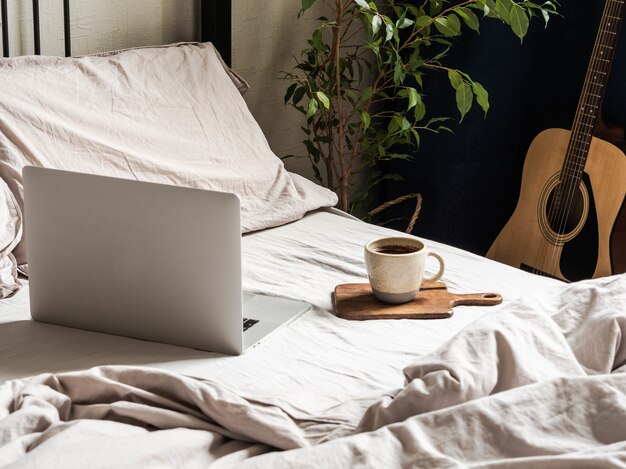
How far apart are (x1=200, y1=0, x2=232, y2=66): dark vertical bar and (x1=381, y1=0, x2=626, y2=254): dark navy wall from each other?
662 millimetres

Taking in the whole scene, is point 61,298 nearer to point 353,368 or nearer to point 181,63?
point 353,368

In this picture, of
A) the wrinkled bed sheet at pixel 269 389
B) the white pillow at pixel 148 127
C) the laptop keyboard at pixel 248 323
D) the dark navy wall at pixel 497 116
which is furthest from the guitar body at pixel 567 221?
Answer: the laptop keyboard at pixel 248 323

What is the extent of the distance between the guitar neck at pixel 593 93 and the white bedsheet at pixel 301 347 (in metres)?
0.75

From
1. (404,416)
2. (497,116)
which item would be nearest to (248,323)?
(404,416)

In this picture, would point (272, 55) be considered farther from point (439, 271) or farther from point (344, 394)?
point (344, 394)

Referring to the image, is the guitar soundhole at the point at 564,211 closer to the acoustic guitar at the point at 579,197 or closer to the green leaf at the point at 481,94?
the acoustic guitar at the point at 579,197

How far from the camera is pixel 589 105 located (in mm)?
2346

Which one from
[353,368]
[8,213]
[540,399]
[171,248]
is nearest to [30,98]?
[8,213]

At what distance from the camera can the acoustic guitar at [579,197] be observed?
232cm

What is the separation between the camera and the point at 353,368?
Result: 1272 millimetres

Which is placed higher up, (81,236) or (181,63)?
(181,63)

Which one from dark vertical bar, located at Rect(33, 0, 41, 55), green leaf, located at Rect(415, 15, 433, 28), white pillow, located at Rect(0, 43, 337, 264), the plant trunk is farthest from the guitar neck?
dark vertical bar, located at Rect(33, 0, 41, 55)

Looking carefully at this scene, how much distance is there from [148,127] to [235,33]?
2.32 ft

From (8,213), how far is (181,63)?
2.13 feet
